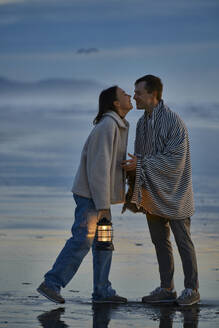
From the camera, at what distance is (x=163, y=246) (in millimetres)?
7555

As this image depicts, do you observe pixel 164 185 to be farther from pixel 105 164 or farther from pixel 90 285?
pixel 90 285

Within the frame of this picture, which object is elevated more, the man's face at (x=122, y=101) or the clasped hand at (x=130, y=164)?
the man's face at (x=122, y=101)

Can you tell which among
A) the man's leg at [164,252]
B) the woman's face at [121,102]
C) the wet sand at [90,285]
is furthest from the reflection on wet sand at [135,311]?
the woman's face at [121,102]

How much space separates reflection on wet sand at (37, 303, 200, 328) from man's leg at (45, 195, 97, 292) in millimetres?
333

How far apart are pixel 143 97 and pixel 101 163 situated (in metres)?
0.78

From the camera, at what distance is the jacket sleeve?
23.4 feet

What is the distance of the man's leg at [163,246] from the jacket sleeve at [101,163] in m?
0.56

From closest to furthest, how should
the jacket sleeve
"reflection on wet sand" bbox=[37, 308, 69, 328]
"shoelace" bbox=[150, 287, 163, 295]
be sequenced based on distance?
"reflection on wet sand" bbox=[37, 308, 69, 328]
the jacket sleeve
"shoelace" bbox=[150, 287, 163, 295]

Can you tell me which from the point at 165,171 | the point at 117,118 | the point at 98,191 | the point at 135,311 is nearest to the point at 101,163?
the point at 98,191

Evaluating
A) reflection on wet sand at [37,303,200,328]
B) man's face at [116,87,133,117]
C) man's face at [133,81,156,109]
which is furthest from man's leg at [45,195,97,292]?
man's face at [133,81,156,109]

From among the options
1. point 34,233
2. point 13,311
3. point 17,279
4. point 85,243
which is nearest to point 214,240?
point 34,233

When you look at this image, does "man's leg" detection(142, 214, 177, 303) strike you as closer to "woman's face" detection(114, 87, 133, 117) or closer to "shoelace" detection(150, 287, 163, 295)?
"shoelace" detection(150, 287, 163, 295)

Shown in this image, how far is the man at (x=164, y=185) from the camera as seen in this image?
290 inches

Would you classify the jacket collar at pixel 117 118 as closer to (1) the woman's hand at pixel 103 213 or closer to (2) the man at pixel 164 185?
(2) the man at pixel 164 185
